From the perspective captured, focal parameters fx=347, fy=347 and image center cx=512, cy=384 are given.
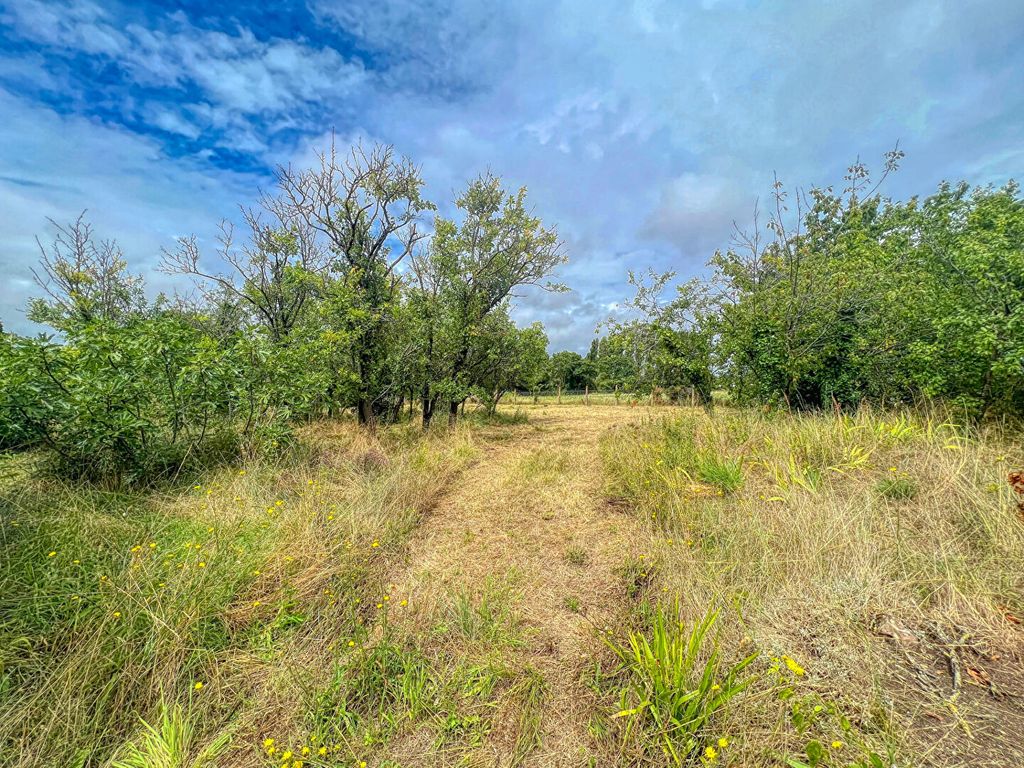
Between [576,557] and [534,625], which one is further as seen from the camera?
[576,557]

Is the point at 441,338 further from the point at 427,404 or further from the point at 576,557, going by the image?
the point at 576,557

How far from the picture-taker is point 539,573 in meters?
3.20

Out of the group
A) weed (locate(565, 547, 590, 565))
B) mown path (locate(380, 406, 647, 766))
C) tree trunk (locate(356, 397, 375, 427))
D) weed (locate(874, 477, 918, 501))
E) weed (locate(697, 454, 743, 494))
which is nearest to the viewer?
mown path (locate(380, 406, 647, 766))

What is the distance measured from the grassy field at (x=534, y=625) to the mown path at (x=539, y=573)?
0.02 metres

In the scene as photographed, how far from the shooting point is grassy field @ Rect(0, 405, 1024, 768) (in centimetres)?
167

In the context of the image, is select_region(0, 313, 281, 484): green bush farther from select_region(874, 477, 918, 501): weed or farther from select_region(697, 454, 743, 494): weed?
select_region(874, 477, 918, 501): weed

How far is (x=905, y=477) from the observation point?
342cm

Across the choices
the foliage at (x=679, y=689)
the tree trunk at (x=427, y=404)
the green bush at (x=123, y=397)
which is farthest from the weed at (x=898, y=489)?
the tree trunk at (x=427, y=404)

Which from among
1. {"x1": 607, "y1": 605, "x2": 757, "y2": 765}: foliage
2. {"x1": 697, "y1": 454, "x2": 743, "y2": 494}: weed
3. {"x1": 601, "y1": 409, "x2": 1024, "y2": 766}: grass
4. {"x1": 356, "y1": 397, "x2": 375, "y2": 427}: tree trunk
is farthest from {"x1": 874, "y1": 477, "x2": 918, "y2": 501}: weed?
{"x1": 356, "y1": 397, "x2": 375, "y2": 427}: tree trunk

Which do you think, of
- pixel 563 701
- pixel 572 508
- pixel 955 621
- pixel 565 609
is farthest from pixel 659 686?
pixel 572 508

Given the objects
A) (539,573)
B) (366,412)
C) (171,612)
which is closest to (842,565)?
(539,573)

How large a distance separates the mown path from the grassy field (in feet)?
0.06

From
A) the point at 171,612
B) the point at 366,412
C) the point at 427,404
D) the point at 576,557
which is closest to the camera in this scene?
the point at 171,612

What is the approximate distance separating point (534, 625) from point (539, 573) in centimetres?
65
